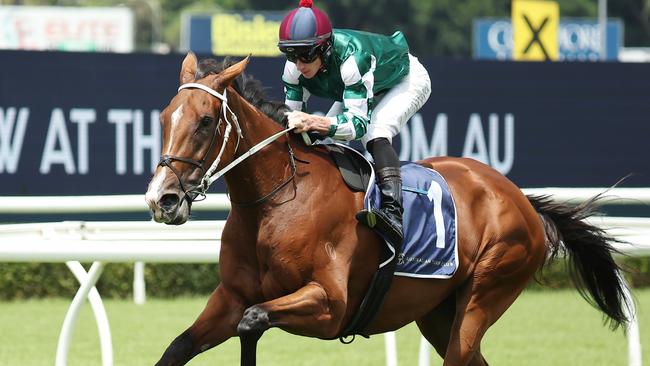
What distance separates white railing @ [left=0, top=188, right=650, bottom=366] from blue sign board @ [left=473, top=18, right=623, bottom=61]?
2157 centimetres

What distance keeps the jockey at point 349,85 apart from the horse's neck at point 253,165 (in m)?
0.13

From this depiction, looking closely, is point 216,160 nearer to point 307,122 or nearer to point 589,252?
point 307,122

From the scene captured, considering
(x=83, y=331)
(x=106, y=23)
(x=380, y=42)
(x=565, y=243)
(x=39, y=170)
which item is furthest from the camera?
(x=106, y=23)

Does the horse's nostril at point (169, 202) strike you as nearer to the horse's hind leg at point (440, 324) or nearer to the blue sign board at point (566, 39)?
the horse's hind leg at point (440, 324)

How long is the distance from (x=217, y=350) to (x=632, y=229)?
259 cm

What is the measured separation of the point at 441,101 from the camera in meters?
10.0

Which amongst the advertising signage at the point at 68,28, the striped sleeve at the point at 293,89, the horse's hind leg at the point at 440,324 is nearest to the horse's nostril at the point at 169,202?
the striped sleeve at the point at 293,89

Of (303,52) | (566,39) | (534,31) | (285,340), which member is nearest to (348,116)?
(303,52)

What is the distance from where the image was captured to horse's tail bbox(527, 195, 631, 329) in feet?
18.1

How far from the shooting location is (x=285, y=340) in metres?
7.75

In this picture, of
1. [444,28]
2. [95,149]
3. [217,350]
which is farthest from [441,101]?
[444,28]

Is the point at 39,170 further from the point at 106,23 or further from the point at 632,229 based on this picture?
the point at 106,23

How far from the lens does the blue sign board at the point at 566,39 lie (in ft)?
96.6

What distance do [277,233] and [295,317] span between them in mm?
306
